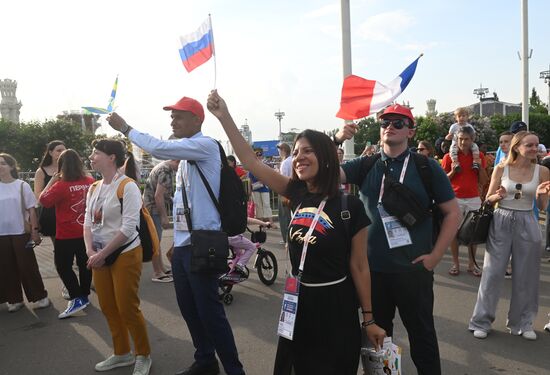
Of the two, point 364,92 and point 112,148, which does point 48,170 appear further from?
point 364,92

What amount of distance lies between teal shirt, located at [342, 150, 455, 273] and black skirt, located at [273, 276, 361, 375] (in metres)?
0.53

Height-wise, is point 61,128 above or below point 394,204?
above

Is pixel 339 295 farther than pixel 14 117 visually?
No

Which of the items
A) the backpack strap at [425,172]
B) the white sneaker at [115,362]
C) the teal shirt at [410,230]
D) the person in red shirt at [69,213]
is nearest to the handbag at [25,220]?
the person in red shirt at [69,213]

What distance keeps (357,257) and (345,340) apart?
434 mm

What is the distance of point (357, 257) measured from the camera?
7.87ft

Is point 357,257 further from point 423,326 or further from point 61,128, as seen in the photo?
point 61,128

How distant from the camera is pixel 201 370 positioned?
11.8 feet

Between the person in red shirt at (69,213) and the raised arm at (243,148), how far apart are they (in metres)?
3.12

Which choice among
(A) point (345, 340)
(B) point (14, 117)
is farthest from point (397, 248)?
(B) point (14, 117)

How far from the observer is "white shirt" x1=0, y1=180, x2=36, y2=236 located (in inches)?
214

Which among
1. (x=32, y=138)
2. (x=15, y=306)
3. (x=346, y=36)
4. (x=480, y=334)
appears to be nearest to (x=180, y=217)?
(x=480, y=334)

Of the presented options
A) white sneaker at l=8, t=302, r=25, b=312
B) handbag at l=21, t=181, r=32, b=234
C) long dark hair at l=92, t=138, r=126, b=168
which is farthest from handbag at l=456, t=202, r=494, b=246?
white sneaker at l=8, t=302, r=25, b=312

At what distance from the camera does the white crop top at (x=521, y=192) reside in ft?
14.0
